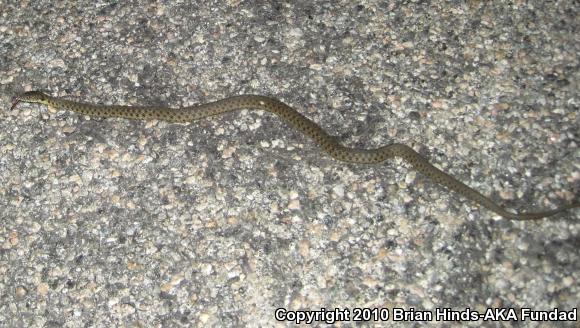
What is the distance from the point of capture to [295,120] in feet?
19.7

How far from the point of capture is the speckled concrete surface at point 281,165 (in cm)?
507

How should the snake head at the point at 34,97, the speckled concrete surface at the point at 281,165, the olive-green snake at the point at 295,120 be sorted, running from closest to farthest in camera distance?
the speckled concrete surface at the point at 281,165 → the olive-green snake at the point at 295,120 → the snake head at the point at 34,97

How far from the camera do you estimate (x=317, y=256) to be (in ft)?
17.1

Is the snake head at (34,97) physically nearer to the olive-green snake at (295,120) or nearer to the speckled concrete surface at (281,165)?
the olive-green snake at (295,120)

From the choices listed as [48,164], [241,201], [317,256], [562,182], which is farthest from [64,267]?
[562,182]


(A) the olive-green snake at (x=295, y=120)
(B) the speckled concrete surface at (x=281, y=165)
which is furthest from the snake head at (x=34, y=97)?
(B) the speckled concrete surface at (x=281, y=165)

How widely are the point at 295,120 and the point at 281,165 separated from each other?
20.4 inches

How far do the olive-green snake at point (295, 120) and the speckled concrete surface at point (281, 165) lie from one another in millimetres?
96

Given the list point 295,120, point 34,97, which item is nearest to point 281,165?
point 295,120

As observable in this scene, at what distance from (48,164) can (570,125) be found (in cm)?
522

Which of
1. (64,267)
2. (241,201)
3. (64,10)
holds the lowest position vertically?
(64,267)

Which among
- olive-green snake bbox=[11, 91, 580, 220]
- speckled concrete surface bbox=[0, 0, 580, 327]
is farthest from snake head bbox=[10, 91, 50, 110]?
speckled concrete surface bbox=[0, 0, 580, 327]

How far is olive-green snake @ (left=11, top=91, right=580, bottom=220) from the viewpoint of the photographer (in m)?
5.35

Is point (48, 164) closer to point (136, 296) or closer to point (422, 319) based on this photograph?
Answer: point (136, 296)
